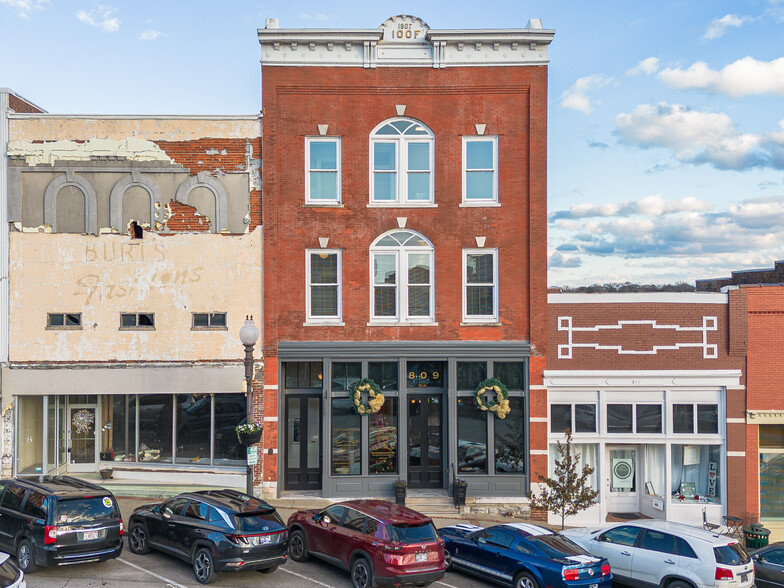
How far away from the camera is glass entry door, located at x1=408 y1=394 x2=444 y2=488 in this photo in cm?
2122

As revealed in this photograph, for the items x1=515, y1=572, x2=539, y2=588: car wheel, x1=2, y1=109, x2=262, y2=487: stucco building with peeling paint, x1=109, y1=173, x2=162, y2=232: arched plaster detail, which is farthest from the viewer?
x1=109, y1=173, x2=162, y2=232: arched plaster detail

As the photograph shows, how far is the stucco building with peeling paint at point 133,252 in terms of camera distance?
20734 millimetres

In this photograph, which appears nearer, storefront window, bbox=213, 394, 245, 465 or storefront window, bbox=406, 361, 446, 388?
storefront window, bbox=213, 394, 245, 465

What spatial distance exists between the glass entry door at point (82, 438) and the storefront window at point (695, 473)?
58.7 ft

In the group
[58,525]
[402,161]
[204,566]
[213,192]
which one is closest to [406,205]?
[402,161]

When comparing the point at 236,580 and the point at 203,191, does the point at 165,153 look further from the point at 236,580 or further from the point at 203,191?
the point at 236,580

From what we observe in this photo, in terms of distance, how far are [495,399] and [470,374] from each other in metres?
1.08

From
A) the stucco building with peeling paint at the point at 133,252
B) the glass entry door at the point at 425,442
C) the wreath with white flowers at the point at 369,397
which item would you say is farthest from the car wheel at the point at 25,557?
the glass entry door at the point at 425,442

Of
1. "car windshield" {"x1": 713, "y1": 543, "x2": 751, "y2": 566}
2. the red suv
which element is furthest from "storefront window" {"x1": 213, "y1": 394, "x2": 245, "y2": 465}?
"car windshield" {"x1": 713, "y1": 543, "x2": 751, "y2": 566}

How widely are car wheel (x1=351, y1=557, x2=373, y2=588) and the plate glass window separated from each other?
11928mm

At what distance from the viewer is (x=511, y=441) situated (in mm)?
20953

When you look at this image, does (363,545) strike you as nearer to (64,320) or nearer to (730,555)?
(730,555)

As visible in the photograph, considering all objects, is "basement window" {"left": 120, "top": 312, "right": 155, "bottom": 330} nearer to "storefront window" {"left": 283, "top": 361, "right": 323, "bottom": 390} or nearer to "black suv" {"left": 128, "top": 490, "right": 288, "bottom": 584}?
"storefront window" {"left": 283, "top": 361, "right": 323, "bottom": 390}

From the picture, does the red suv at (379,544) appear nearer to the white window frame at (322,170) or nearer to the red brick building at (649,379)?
the red brick building at (649,379)
